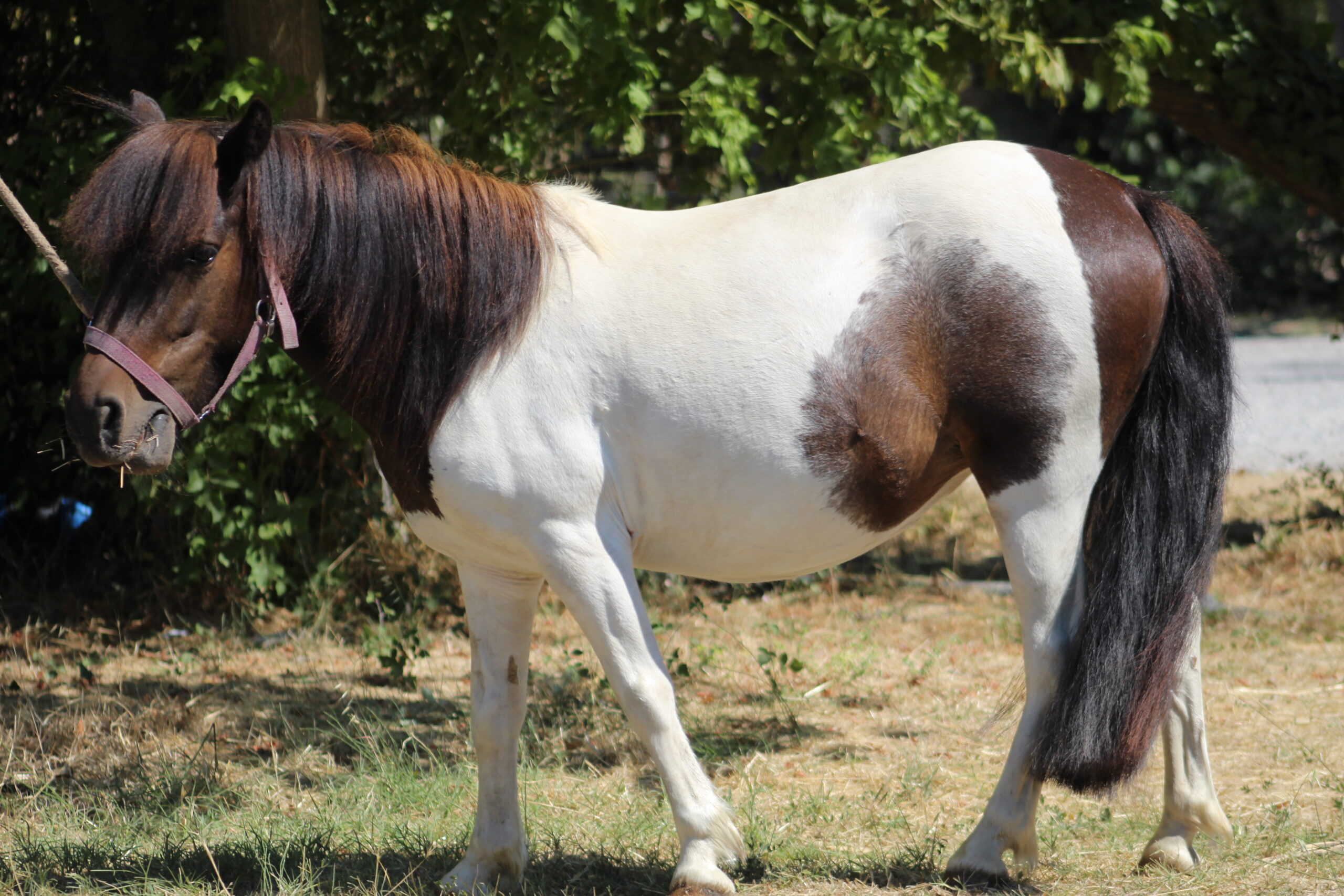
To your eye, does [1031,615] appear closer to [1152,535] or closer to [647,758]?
[1152,535]

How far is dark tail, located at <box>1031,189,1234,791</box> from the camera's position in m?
2.74

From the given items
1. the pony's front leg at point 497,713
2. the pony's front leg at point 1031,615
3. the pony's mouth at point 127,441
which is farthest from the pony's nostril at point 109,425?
the pony's front leg at point 1031,615

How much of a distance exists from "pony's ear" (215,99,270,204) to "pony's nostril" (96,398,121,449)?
0.51 meters

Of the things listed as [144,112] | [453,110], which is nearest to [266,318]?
[144,112]

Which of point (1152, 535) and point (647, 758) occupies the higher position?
point (1152, 535)

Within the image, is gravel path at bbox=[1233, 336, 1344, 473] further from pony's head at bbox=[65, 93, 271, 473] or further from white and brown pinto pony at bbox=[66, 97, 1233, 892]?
pony's head at bbox=[65, 93, 271, 473]

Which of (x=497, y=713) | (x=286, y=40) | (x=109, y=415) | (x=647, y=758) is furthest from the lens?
(x=286, y=40)

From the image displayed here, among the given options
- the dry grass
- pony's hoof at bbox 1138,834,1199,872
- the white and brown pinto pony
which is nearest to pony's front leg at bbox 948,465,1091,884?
the white and brown pinto pony

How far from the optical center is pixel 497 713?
2986 millimetres

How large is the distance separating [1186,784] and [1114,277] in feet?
4.53

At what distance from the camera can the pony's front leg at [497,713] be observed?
9.70 ft

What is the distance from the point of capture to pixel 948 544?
294 inches

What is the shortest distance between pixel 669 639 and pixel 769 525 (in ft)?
8.37

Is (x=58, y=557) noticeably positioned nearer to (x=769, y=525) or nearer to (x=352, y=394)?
(x=352, y=394)
